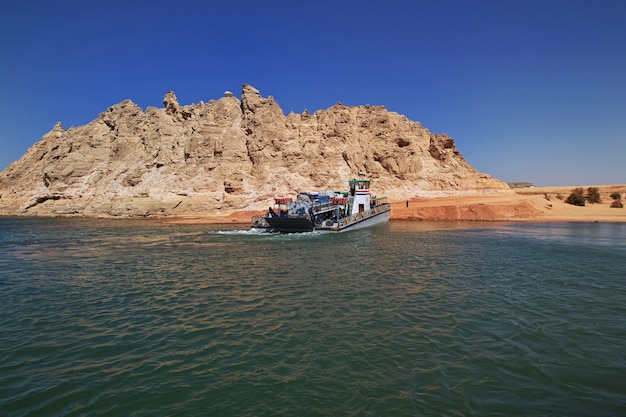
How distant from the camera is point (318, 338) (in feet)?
31.8

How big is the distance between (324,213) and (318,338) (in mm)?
30540

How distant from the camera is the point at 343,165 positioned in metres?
66.2

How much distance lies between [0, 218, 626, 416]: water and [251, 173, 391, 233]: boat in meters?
16.5

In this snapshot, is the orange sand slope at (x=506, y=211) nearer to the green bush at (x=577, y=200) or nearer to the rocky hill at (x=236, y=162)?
the green bush at (x=577, y=200)

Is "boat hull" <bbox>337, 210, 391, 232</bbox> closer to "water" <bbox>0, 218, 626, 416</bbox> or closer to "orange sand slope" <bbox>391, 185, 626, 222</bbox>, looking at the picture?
"orange sand slope" <bbox>391, 185, 626, 222</bbox>

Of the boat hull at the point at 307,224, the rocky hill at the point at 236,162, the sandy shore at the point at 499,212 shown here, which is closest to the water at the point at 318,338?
the boat hull at the point at 307,224

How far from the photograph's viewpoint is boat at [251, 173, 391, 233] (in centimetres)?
3650

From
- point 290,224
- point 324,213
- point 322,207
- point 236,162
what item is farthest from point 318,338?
point 236,162

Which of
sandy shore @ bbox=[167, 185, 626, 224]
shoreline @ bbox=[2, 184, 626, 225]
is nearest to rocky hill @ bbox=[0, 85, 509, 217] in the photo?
shoreline @ bbox=[2, 184, 626, 225]

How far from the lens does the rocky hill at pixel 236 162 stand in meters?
61.8

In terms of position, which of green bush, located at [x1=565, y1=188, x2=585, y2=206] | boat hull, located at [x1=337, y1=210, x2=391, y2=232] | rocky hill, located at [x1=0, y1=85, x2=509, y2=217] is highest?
rocky hill, located at [x1=0, y1=85, x2=509, y2=217]

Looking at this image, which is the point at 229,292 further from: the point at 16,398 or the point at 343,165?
the point at 343,165

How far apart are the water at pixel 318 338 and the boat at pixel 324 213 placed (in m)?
16.5

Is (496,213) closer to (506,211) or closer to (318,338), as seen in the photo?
(506,211)
